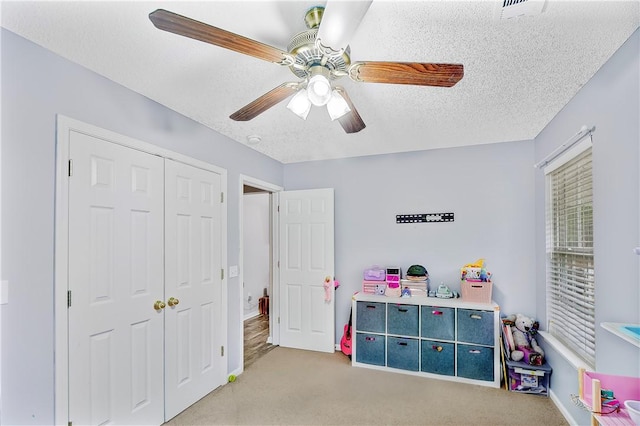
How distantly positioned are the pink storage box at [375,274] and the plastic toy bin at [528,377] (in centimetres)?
139

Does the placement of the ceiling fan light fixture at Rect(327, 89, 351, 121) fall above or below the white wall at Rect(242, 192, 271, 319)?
above

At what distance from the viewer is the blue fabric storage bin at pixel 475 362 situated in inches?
124

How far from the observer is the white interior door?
13.3 feet

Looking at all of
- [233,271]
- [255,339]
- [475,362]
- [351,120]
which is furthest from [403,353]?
[351,120]

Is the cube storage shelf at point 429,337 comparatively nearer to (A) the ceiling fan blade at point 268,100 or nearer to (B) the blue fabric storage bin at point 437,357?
(B) the blue fabric storage bin at point 437,357

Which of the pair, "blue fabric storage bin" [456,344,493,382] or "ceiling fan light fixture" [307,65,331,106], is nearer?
"ceiling fan light fixture" [307,65,331,106]

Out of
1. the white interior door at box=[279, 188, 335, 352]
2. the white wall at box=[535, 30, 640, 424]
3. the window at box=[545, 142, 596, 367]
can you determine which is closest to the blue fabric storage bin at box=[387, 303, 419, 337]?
the white interior door at box=[279, 188, 335, 352]

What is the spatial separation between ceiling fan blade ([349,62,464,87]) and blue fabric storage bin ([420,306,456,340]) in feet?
8.04

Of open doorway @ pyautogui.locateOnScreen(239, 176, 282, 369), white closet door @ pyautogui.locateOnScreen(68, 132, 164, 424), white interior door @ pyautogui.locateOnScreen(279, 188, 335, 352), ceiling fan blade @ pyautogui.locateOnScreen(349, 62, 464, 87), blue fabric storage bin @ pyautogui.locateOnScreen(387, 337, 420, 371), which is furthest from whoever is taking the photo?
open doorway @ pyautogui.locateOnScreen(239, 176, 282, 369)

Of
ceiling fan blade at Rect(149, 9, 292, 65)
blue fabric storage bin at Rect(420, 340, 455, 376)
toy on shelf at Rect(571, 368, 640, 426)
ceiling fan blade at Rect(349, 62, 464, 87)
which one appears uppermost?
ceiling fan blade at Rect(149, 9, 292, 65)

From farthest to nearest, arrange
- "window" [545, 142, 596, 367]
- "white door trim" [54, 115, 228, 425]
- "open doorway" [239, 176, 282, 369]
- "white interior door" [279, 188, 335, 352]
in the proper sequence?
"open doorway" [239, 176, 282, 369] < "white interior door" [279, 188, 335, 352] < "window" [545, 142, 596, 367] < "white door trim" [54, 115, 228, 425]

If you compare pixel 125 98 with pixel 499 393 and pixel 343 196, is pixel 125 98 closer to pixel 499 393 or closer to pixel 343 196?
pixel 343 196

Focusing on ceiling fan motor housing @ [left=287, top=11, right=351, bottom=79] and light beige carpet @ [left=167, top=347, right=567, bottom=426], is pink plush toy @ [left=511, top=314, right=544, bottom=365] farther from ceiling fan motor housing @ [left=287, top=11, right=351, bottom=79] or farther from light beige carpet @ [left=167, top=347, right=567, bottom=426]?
ceiling fan motor housing @ [left=287, top=11, right=351, bottom=79]

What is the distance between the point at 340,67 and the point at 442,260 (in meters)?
2.77
